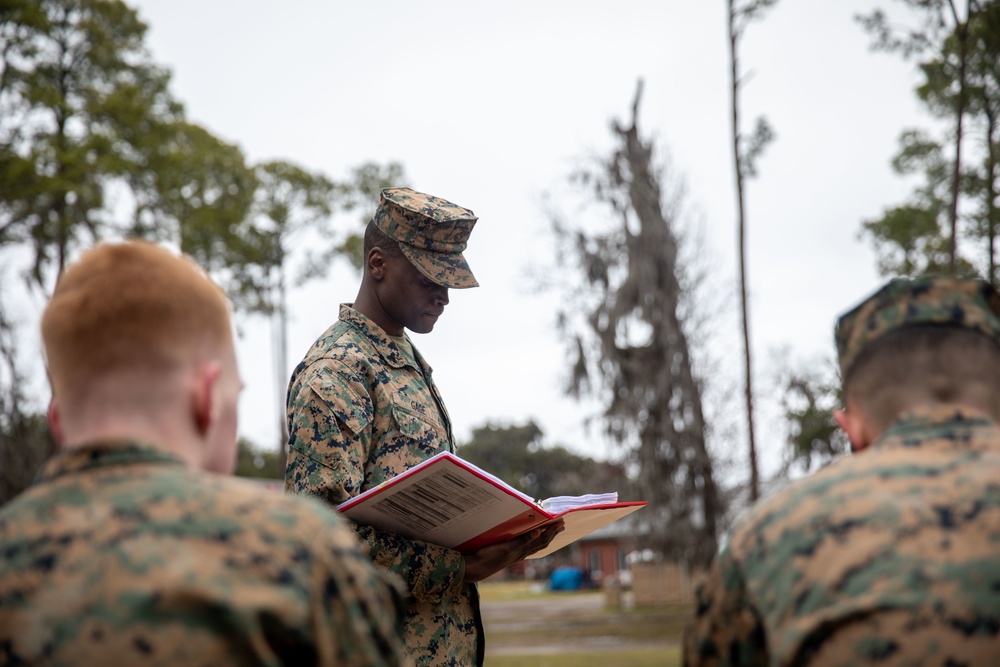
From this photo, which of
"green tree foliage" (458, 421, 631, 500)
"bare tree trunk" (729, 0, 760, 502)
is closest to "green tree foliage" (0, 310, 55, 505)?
"bare tree trunk" (729, 0, 760, 502)

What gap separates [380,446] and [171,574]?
190 cm

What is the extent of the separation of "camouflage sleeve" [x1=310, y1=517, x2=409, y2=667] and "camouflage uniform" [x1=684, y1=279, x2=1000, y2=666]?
60 centimetres

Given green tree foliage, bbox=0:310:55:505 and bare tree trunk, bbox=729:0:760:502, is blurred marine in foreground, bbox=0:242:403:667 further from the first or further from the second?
green tree foliage, bbox=0:310:55:505

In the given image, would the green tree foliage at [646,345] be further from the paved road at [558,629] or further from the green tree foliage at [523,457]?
the green tree foliage at [523,457]

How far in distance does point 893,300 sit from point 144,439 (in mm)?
1356

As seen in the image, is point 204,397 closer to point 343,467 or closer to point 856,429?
point 856,429

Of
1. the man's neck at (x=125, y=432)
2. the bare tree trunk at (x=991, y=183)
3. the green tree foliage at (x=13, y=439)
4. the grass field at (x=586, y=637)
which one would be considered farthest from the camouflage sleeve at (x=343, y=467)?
the green tree foliage at (x=13, y=439)

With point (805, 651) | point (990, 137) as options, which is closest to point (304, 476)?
point (805, 651)

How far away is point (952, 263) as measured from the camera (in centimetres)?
1351

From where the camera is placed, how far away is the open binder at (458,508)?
290cm

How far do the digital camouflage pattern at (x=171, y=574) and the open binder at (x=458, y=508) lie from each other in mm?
979

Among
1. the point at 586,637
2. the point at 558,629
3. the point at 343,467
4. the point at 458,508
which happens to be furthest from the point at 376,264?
the point at 558,629

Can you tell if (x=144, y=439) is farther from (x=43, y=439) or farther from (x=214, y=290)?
(x=43, y=439)

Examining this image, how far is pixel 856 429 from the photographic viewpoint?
211cm
